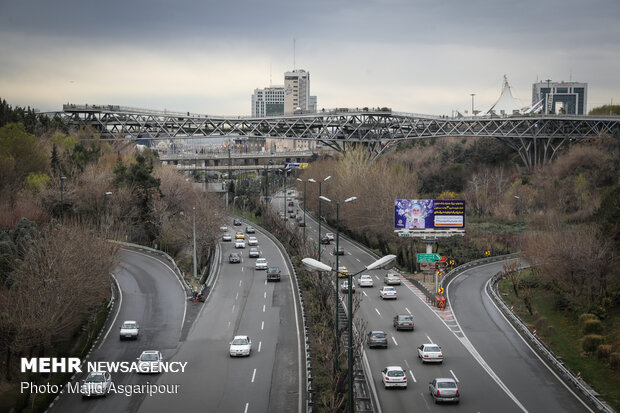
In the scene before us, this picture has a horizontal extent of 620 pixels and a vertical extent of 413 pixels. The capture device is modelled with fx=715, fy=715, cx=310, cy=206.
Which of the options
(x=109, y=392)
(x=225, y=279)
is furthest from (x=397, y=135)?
(x=109, y=392)

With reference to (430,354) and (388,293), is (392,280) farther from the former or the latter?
(430,354)

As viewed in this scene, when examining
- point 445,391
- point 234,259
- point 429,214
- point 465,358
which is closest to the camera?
point 445,391

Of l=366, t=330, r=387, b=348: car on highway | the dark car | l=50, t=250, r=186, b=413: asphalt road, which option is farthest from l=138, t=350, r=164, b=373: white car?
the dark car

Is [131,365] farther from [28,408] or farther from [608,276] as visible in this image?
[608,276]

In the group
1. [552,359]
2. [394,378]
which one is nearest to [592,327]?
[552,359]

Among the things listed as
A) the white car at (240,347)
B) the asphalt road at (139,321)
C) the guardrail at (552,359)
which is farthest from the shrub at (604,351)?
the asphalt road at (139,321)

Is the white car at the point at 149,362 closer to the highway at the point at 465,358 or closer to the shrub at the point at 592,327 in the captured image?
the highway at the point at 465,358
